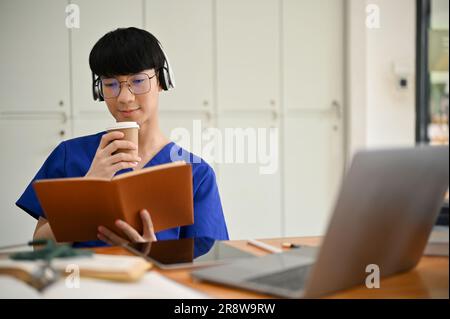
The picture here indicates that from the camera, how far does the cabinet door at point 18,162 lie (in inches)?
104

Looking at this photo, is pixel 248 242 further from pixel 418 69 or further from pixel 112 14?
pixel 418 69

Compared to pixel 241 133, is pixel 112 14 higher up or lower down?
higher up

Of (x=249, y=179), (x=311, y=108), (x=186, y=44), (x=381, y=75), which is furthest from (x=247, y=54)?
(x=381, y=75)

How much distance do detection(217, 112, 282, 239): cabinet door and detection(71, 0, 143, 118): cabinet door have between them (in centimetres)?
72

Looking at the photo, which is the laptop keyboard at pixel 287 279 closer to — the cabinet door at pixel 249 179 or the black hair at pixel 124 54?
the black hair at pixel 124 54

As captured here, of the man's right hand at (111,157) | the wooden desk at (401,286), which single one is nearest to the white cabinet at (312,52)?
the man's right hand at (111,157)

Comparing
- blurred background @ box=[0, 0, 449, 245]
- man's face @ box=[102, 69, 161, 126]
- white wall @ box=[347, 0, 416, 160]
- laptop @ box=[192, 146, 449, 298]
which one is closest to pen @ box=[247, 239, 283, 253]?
laptop @ box=[192, 146, 449, 298]

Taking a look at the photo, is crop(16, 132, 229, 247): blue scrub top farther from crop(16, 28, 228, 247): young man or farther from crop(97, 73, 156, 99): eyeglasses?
crop(97, 73, 156, 99): eyeglasses

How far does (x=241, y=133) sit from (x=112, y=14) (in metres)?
0.93

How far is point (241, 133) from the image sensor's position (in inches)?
119

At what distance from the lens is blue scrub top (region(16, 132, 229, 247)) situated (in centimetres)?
128

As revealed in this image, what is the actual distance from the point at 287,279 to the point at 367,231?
0.38 ft
